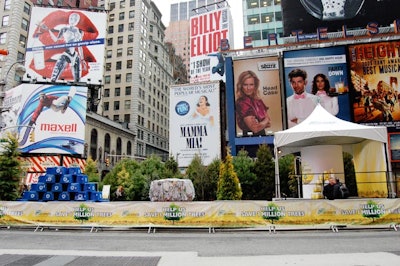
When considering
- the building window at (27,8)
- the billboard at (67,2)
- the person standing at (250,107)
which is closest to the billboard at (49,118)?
the billboard at (67,2)

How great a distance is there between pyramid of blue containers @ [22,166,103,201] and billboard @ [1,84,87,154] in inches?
800

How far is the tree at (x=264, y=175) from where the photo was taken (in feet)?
97.8

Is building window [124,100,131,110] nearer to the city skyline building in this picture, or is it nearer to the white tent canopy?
the city skyline building

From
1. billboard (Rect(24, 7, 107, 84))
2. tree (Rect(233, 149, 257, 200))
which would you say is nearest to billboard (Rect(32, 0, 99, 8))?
billboard (Rect(24, 7, 107, 84))

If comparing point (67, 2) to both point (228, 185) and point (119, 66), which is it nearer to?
point (119, 66)

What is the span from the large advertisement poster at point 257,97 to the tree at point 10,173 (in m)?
25.9

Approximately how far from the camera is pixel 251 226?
49.4 ft

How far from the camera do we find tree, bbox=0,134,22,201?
21.8 m

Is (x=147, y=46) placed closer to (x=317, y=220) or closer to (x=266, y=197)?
(x=266, y=197)

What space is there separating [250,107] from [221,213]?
28271mm

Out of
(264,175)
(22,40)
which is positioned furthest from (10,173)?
(22,40)

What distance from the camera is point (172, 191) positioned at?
927 inches

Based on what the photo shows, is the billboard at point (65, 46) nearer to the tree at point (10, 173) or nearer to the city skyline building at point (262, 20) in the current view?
the tree at point (10, 173)

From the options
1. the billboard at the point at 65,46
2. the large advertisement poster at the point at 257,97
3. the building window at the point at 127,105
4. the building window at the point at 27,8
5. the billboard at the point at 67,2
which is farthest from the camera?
the building window at the point at 127,105
